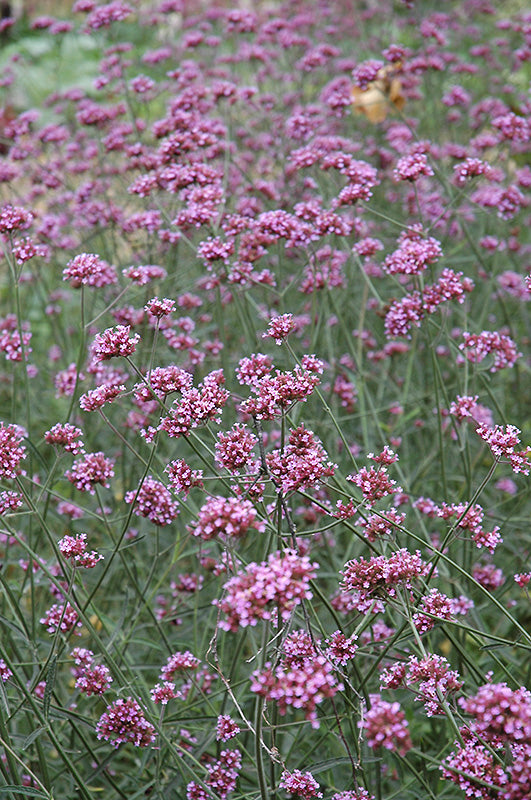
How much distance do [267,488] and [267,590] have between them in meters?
1.24

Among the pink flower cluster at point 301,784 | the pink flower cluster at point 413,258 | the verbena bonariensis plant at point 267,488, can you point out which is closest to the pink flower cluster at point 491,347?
the verbena bonariensis plant at point 267,488

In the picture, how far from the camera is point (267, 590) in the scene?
1300mm

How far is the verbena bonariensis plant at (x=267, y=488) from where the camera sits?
1637 mm

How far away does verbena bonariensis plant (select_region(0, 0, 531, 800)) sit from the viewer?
5.37 feet

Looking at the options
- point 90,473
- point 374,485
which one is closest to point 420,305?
point 374,485

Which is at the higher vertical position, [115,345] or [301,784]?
[115,345]

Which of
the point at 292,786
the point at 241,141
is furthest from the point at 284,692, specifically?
the point at 241,141

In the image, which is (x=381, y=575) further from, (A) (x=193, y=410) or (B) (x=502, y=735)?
(A) (x=193, y=410)

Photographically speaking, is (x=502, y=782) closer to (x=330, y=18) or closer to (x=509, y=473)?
(x=509, y=473)

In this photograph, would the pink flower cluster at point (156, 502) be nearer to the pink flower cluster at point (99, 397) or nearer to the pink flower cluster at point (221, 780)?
the pink flower cluster at point (99, 397)

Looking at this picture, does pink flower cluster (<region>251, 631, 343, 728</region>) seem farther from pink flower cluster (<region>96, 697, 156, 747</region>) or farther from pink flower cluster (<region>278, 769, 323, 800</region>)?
pink flower cluster (<region>96, 697, 156, 747</region>)

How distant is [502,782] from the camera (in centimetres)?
140

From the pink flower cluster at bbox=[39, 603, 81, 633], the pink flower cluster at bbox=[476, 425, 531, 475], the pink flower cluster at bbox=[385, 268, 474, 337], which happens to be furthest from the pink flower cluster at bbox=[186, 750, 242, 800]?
the pink flower cluster at bbox=[385, 268, 474, 337]

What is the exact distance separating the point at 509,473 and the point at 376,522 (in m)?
1.72
